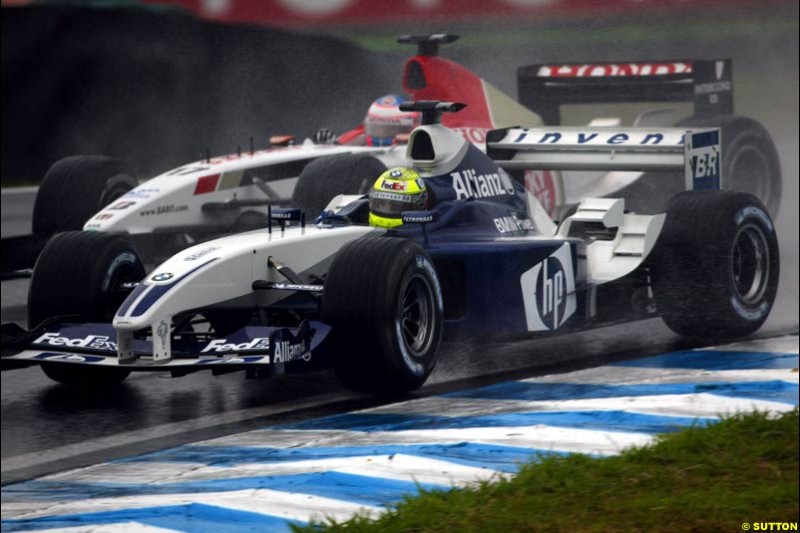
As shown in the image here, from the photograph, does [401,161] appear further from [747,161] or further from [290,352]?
[290,352]

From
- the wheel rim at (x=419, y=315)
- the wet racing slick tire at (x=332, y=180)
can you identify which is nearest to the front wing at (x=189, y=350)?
the wheel rim at (x=419, y=315)

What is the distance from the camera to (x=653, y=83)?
1233cm

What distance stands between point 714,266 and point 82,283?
10.7 ft

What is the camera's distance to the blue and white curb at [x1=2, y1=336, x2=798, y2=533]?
5.28m

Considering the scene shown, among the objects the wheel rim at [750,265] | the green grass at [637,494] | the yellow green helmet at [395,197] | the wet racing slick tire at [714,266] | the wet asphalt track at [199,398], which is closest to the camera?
the green grass at [637,494]

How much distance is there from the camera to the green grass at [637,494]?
4.92 metres

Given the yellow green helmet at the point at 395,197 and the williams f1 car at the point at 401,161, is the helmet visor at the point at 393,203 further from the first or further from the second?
the williams f1 car at the point at 401,161

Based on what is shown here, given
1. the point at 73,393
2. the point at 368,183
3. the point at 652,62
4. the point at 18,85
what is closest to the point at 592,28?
the point at 652,62

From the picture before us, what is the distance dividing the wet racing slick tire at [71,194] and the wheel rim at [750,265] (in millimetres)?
4463

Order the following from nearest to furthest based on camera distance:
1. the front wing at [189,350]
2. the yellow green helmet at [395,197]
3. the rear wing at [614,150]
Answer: the front wing at [189,350] → the yellow green helmet at [395,197] → the rear wing at [614,150]

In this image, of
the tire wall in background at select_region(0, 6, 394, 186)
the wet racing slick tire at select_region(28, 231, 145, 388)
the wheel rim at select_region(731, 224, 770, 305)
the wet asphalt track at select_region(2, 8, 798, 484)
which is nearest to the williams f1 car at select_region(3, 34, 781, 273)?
the wet asphalt track at select_region(2, 8, 798, 484)

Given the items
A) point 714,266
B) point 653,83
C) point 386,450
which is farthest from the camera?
point 653,83

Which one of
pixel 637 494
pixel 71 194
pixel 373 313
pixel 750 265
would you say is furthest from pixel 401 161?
pixel 637 494

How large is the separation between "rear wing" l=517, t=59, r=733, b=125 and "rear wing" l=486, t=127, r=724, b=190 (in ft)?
8.88
